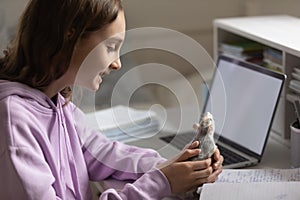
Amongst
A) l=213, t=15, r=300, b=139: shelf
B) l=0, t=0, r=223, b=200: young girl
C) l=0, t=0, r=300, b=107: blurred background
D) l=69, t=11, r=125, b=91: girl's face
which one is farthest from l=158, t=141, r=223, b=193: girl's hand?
l=0, t=0, r=300, b=107: blurred background

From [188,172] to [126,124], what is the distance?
Answer: 51cm

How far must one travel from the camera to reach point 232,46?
72.5 inches

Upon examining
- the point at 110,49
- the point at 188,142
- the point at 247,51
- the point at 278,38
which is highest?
the point at 110,49

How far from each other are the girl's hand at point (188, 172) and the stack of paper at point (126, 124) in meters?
0.39

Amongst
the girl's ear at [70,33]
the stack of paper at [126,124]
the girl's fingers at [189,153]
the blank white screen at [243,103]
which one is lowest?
the stack of paper at [126,124]

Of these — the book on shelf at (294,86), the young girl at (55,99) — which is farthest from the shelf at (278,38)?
the young girl at (55,99)

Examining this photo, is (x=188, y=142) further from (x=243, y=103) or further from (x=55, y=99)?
(x=55, y=99)

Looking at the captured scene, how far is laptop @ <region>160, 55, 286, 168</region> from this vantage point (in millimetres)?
1479

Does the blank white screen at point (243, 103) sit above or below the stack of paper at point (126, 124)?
above

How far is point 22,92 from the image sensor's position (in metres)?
1.13

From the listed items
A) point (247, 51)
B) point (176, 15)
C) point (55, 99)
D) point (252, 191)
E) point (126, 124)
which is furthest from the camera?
point (176, 15)

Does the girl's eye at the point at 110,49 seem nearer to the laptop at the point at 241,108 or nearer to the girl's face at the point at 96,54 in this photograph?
the girl's face at the point at 96,54

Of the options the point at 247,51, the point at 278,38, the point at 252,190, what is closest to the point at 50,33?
the point at 252,190

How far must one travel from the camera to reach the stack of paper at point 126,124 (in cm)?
161
